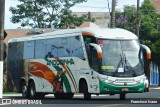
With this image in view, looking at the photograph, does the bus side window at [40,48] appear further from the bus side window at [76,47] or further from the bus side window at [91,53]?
the bus side window at [91,53]

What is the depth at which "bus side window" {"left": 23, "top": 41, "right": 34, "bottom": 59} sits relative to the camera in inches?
1139

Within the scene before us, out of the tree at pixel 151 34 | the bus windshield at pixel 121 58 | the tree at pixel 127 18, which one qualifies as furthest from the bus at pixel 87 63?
the tree at pixel 127 18

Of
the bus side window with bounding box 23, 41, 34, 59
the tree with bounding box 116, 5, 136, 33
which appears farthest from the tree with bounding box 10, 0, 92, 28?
the bus side window with bounding box 23, 41, 34, 59

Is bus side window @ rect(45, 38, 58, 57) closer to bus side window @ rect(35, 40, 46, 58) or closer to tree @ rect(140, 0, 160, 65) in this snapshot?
bus side window @ rect(35, 40, 46, 58)

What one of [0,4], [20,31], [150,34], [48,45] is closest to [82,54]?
[48,45]

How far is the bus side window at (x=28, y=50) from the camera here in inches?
1139

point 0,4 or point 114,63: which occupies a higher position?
point 0,4

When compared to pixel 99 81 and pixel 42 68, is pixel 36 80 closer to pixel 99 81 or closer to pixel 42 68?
pixel 42 68

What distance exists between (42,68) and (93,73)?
4.62 metres

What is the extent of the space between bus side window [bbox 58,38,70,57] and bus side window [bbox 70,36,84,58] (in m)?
0.40

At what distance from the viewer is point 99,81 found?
23656 millimetres

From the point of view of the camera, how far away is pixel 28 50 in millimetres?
29281

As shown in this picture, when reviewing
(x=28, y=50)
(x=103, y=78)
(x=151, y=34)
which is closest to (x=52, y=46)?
(x=28, y=50)

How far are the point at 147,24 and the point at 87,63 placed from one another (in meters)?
35.0
